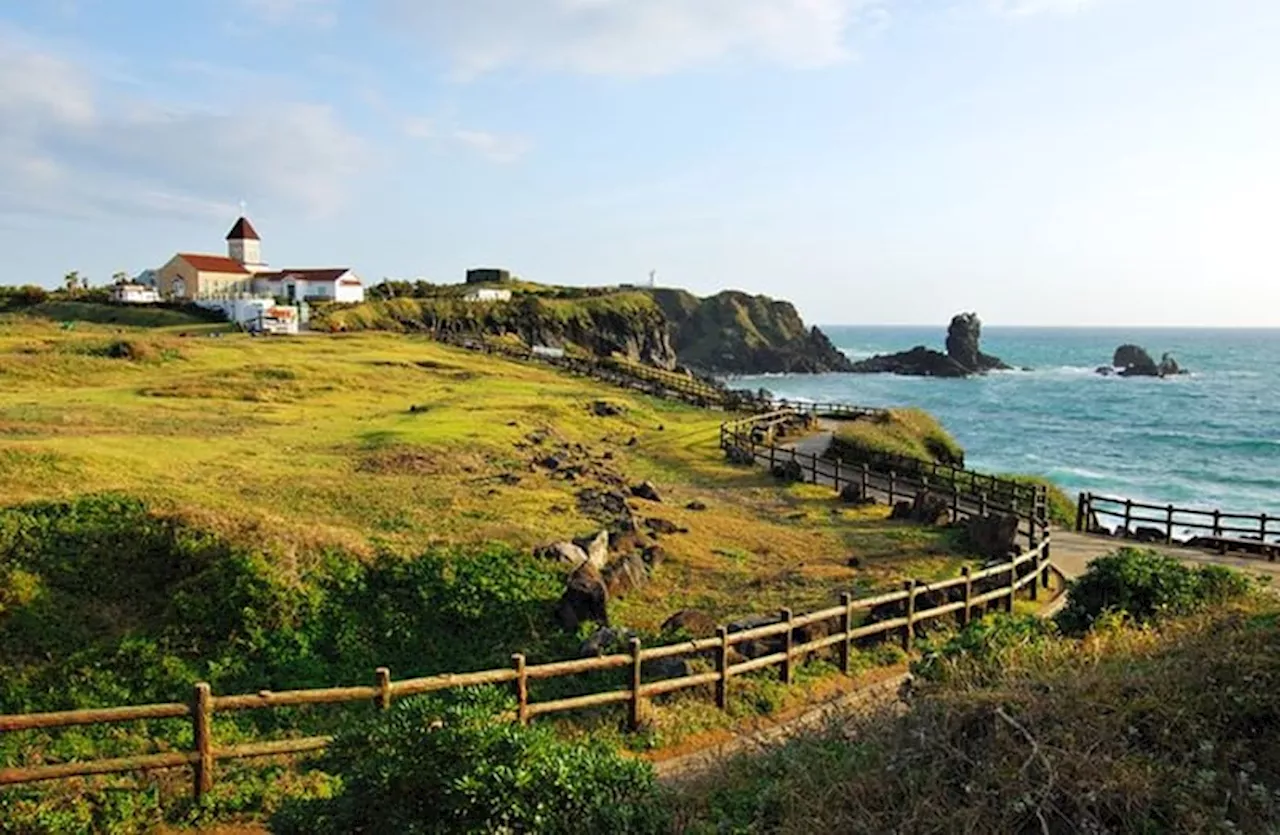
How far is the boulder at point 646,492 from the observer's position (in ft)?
83.2

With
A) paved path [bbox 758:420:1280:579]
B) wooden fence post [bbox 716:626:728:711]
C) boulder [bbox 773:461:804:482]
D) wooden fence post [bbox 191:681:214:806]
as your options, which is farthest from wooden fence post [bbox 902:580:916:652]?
boulder [bbox 773:461:804:482]

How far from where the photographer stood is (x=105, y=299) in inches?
2992

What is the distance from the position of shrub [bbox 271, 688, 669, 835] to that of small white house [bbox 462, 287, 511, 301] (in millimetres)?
88654

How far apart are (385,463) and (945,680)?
60.4 ft

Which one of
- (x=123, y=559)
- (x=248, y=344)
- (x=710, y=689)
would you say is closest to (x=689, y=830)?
(x=710, y=689)

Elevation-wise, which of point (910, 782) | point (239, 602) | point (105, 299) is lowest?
point (239, 602)

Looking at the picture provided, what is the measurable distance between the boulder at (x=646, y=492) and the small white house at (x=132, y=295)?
63969mm

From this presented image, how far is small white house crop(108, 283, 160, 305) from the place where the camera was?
2938 inches

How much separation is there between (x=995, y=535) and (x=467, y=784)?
17.8m

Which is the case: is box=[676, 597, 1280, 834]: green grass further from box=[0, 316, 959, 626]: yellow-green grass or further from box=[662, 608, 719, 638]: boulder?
box=[0, 316, 959, 626]: yellow-green grass

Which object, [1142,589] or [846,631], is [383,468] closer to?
[846,631]

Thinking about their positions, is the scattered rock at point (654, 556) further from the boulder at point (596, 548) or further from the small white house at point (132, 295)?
the small white house at point (132, 295)

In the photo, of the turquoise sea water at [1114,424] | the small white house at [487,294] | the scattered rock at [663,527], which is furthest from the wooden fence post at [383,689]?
the small white house at [487,294]

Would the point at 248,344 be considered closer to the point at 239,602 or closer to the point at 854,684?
the point at 239,602
